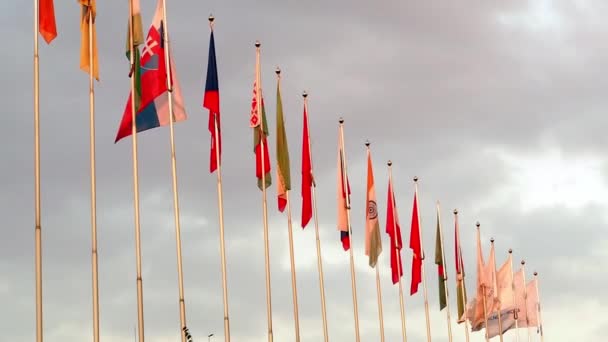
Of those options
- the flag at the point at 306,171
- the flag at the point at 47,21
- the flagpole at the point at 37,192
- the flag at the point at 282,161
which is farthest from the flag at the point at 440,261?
the flagpole at the point at 37,192

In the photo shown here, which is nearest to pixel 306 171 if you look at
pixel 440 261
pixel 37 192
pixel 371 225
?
pixel 371 225

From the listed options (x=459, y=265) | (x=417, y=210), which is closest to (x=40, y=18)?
(x=417, y=210)

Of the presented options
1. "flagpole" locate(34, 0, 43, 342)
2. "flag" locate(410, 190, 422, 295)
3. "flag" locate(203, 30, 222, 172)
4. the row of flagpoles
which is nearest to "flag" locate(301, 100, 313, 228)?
the row of flagpoles

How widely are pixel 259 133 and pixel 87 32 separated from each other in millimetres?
10718

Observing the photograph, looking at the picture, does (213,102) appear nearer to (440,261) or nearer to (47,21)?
(47,21)

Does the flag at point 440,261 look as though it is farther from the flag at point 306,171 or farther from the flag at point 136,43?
the flag at point 136,43

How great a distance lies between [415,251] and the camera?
6084cm

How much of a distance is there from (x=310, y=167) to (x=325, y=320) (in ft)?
20.0

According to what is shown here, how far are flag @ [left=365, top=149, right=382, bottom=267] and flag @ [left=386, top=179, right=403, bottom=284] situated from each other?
1.56m

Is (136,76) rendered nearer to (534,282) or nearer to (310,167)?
(310,167)

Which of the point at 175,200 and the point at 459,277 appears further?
the point at 459,277

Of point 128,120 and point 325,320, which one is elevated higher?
point 128,120

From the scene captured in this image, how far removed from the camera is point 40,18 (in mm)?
38094

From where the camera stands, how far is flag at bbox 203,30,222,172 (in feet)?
152
